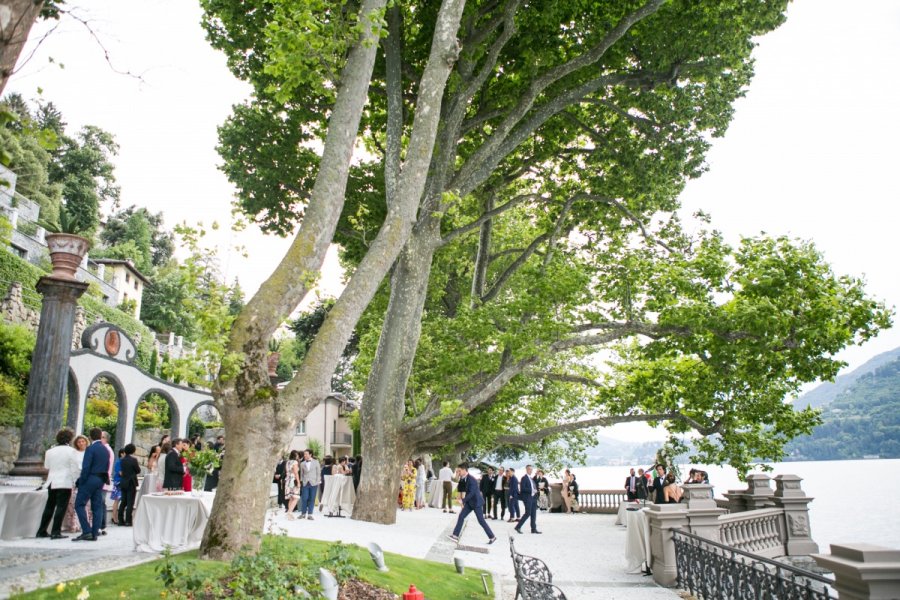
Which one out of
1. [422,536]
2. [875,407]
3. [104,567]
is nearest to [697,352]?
[422,536]

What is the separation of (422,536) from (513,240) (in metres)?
14.8

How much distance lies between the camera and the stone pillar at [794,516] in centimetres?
1530

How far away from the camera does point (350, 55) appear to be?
968 centimetres

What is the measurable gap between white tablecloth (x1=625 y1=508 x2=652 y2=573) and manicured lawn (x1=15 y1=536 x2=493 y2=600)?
134 inches

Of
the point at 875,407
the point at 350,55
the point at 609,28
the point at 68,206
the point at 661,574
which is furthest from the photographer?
the point at 875,407

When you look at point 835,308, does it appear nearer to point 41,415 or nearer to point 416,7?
point 416,7

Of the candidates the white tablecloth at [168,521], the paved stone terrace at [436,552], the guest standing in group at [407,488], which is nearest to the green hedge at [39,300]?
the paved stone terrace at [436,552]

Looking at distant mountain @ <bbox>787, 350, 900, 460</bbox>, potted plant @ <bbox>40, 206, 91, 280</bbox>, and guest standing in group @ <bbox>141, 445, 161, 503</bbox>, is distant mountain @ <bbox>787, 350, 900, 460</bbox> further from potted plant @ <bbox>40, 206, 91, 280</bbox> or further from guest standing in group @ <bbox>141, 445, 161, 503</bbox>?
potted plant @ <bbox>40, 206, 91, 280</bbox>

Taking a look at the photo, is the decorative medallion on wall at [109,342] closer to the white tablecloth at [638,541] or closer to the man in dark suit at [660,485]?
the white tablecloth at [638,541]

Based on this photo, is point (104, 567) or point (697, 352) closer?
point (104, 567)

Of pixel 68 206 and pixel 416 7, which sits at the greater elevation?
pixel 68 206

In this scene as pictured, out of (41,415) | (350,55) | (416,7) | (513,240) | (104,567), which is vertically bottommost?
(104,567)

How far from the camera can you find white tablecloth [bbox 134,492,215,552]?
9180 millimetres

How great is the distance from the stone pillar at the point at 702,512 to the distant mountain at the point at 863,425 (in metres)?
93.5
